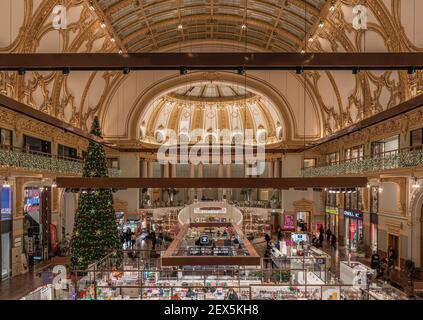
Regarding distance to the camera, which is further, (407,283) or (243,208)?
(243,208)

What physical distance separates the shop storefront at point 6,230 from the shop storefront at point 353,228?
17650 mm

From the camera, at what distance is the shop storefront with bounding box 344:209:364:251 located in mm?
21828

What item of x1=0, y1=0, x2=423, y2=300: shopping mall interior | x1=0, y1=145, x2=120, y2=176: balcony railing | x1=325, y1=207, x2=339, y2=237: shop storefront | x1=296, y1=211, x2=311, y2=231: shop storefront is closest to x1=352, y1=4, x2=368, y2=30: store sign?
x1=0, y1=0, x2=423, y2=300: shopping mall interior

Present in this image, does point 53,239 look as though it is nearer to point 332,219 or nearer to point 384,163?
point 384,163

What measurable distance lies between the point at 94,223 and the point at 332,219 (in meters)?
17.9

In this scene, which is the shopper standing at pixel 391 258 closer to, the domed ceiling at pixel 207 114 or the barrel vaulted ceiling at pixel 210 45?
the barrel vaulted ceiling at pixel 210 45

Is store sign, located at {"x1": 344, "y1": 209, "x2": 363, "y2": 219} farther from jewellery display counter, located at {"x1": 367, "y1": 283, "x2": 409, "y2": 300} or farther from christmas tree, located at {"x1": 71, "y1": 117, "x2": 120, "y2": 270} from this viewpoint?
christmas tree, located at {"x1": 71, "y1": 117, "x2": 120, "y2": 270}

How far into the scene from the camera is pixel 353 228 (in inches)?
910

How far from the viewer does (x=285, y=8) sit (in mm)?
21125

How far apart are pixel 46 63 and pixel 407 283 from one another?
549 inches

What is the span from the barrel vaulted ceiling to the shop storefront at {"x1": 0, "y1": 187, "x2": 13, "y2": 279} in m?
4.41

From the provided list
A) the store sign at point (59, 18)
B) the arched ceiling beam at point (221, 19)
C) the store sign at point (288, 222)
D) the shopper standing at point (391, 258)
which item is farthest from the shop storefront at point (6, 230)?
the store sign at point (288, 222)
